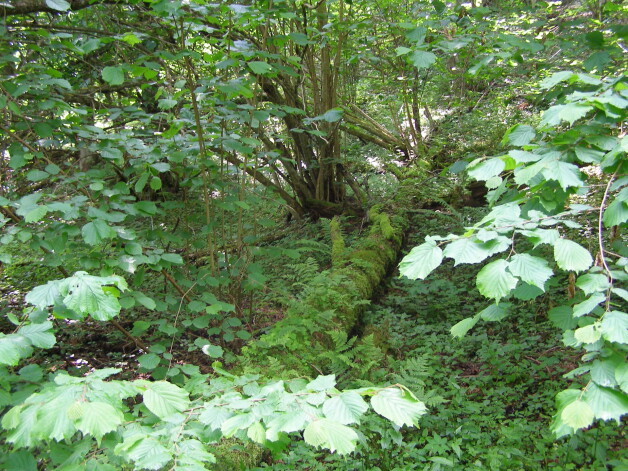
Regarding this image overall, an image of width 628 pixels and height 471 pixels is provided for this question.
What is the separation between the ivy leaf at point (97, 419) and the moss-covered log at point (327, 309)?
1728mm

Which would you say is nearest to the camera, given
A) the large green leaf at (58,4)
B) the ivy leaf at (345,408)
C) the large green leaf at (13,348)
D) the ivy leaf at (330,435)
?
the ivy leaf at (330,435)

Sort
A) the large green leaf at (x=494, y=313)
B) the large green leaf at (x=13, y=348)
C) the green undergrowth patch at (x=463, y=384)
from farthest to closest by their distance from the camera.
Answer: the green undergrowth patch at (x=463, y=384)
the large green leaf at (x=494, y=313)
the large green leaf at (x=13, y=348)

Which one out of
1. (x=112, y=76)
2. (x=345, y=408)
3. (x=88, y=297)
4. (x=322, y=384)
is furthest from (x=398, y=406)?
(x=112, y=76)

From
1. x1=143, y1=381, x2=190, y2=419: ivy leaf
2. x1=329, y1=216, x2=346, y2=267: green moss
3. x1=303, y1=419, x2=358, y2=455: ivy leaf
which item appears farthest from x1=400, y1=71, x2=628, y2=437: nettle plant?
x1=329, y1=216, x2=346, y2=267: green moss

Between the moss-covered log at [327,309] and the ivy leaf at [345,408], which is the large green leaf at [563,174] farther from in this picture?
the moss-covered log at [327,309]

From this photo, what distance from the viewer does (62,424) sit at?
1.10m

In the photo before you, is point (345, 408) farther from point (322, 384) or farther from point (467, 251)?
point (467, 251)

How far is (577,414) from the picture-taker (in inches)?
42.3

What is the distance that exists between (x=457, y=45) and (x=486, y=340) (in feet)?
8.71

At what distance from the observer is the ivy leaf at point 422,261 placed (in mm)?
1269

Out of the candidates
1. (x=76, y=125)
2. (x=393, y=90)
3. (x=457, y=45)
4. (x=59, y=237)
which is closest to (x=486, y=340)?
(x=457, y=45)

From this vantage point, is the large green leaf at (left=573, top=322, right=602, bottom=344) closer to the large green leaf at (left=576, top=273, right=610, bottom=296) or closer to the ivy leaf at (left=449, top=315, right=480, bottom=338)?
the large green leaf at (left=576, top=273, right=610, bottom=296)

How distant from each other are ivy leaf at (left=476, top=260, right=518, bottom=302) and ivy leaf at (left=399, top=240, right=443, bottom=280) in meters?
0.14

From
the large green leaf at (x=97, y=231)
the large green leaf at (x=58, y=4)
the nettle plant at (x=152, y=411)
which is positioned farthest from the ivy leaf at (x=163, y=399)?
the large green leaf at (x=58, y=4)
